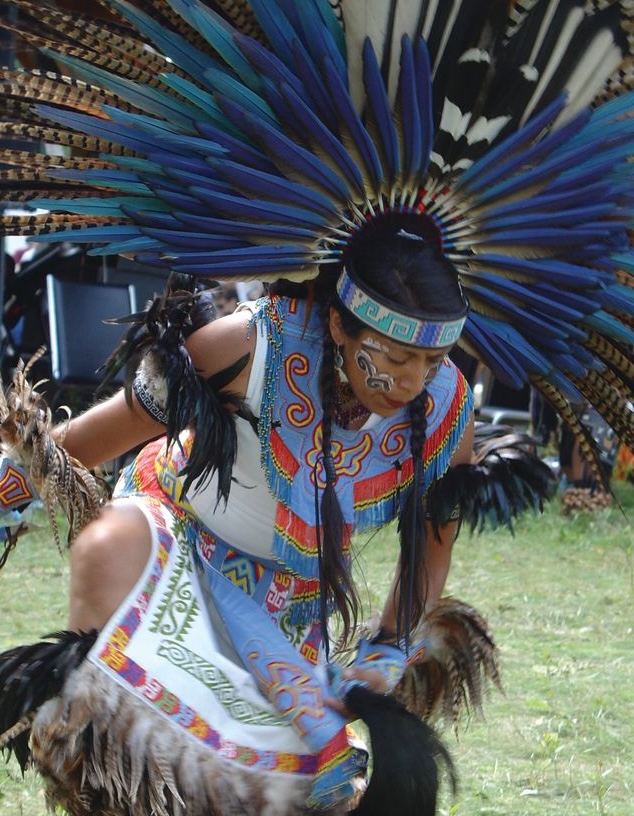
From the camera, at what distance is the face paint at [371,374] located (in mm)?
2723

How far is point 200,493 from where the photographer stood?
300 cm

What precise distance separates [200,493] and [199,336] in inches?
15.4

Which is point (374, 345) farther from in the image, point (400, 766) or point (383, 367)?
point (400, 766)

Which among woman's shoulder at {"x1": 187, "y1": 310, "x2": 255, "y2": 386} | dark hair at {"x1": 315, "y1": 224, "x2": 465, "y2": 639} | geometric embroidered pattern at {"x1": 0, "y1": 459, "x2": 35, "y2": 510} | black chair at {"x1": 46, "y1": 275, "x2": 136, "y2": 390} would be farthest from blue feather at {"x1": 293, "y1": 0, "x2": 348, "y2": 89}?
black chair at {"x1": 46, "y1": 275, "x2": 136, "y2": 390}

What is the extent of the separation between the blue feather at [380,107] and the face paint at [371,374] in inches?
14.9

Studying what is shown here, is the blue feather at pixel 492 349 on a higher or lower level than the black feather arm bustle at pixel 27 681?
higher

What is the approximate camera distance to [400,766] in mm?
2613

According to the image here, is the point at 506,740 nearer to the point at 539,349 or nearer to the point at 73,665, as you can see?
the point at 539,349

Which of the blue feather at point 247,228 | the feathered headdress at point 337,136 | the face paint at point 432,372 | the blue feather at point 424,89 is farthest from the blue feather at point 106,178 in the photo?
the face paint at point 432,372

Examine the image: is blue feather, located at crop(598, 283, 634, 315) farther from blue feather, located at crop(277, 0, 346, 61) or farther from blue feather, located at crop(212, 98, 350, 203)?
blue feather, located at crop(277, 0, 346, 61)

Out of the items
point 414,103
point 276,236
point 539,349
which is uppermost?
point 414,103

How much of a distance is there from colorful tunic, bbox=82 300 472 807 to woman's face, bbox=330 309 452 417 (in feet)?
0.37

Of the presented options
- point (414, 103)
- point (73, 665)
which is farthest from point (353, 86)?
point (73, 665)

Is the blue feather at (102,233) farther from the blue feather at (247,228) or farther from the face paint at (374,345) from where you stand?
the face paint at (374,345)
